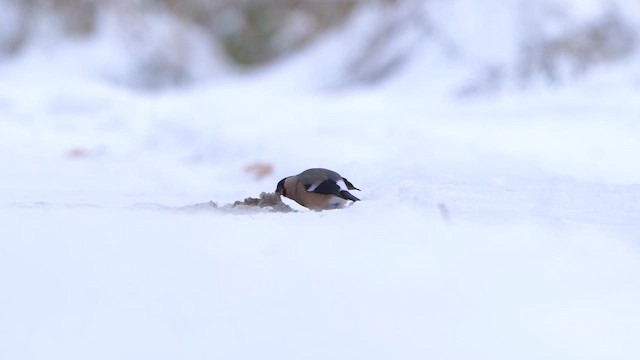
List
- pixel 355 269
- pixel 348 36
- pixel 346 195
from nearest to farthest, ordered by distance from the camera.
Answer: pixel 355 269, pixel 346 195, pixel 348 36

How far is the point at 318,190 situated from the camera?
2291 millimetres

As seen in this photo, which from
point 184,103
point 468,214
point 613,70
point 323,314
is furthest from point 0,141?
point 323,314

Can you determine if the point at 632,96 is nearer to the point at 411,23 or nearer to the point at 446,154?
the point at 446,154

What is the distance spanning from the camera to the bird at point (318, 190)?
7.43 ft

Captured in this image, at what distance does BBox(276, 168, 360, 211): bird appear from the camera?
226 centimetres

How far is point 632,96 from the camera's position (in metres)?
4.32

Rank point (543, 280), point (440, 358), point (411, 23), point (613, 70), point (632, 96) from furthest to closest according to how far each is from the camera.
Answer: point (411, 23) → point (613, 70) → point (632, 96) → point (543, 280) → point (440, 358)

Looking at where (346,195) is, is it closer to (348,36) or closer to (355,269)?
(355,269)

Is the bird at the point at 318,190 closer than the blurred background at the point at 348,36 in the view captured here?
Yes

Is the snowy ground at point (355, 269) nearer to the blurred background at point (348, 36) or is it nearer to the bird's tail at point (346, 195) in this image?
the bird's tail at point (346, 195)

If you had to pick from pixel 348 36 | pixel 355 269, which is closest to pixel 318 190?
pixel 355 269

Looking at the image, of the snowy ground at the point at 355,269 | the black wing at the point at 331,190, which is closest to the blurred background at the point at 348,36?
the snowy ground at the point at 355,269

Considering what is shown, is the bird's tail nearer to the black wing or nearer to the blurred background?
the black wing

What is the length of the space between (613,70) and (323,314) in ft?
13.8
